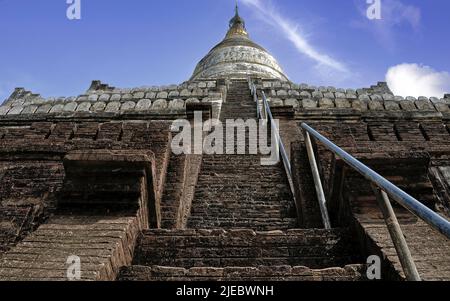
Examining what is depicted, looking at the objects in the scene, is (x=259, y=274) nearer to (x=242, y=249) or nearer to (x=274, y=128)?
(x=242, y=249)

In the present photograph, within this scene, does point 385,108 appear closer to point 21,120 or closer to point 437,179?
point 437,179

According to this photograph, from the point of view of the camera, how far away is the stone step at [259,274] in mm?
2934

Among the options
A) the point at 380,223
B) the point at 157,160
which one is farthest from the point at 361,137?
the point at 157,160

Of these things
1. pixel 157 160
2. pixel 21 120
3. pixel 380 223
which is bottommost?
pixel 380 223

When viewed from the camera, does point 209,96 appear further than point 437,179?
Yes

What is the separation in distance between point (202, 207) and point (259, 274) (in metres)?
2.83

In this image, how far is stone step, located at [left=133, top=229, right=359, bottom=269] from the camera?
11.5ft

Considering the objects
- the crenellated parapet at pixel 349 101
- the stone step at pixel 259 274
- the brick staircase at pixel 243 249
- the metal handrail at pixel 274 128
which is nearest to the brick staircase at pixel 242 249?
the brick staircase at pixel 243 249

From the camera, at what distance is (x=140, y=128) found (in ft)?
16.9

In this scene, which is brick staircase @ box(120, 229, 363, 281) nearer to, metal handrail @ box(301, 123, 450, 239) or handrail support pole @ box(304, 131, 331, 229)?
handrail support pole @ box(304, 131, 331, 229)

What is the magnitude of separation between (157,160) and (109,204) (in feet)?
4.24

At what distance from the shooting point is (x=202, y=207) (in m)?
5.75

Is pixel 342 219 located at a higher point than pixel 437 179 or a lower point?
lower
